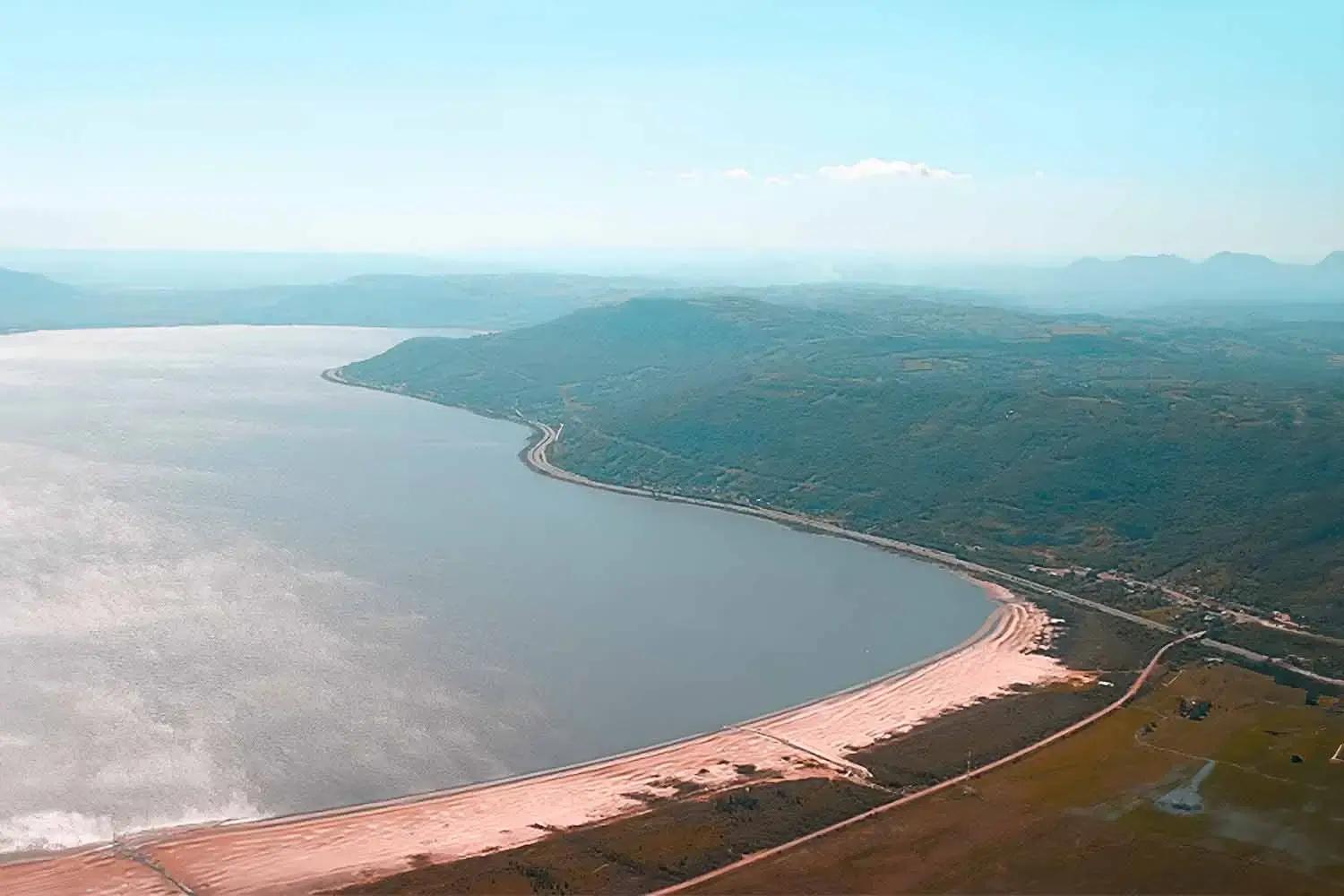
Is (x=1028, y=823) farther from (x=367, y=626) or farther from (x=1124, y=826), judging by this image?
(x=367, y=626)

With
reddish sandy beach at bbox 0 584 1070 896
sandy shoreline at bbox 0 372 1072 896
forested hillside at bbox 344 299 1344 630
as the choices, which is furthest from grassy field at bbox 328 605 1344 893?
forested hillside at bbox 344 299 1344 630

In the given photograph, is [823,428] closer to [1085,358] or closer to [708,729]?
[708,729]

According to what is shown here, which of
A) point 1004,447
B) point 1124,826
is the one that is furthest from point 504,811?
point 1004,447

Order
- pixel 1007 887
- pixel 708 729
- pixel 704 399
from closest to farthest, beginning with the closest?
pixel 1007 887 < pixel 708 729 < pixel 704 399

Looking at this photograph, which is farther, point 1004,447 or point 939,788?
point 1004,447

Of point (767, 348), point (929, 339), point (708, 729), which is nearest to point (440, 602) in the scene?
point (708, 729)

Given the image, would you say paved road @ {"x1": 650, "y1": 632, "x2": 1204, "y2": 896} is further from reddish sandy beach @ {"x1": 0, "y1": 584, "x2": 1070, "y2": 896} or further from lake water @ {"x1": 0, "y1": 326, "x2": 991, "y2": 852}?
lake water @ {"x1": 0, "y1": 326, "x2": 991, "y2": 852}
